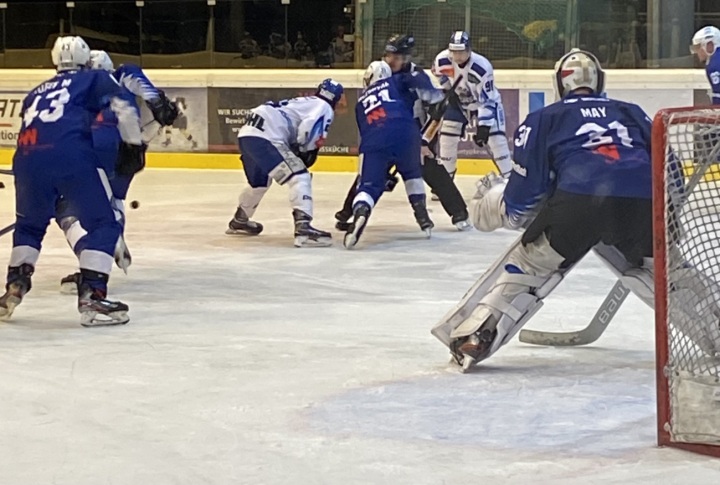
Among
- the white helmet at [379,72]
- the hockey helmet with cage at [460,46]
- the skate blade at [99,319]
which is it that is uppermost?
the hockey helmet with cage at [460,46]

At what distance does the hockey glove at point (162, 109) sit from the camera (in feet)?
18.3

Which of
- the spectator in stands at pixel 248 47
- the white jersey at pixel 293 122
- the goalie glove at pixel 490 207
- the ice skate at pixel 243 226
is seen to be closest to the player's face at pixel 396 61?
the white jersey at pixel 293 122

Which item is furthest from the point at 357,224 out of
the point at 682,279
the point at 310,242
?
the point at 682,279

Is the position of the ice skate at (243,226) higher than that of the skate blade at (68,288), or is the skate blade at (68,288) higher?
the ice skate at (243,226)

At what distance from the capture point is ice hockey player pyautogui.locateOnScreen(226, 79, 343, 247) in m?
7.38

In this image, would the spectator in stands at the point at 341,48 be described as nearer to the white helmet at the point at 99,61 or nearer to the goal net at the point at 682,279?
the white helmet at the point at 99,61

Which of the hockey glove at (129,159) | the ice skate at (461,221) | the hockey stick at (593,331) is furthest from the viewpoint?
the ice skate at (461,221)

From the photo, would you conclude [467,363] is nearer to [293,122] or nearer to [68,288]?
[68,288]

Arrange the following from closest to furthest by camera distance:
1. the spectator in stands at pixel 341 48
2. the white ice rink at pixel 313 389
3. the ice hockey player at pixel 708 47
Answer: the white ice rink at pixel 313 389 → the ice hockey player at pixel 708 47 → the spectator in stands at pixel 341 48

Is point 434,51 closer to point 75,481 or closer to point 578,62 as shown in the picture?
point 578,62

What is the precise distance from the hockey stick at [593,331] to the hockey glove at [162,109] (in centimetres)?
203

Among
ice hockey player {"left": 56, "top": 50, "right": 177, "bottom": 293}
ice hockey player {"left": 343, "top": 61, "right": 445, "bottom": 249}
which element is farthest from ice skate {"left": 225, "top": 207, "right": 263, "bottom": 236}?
ice hockey player {"left": 56, "top": 50, "right": 177, "bottom": 293}

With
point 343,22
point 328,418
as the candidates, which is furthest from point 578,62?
point 343,22

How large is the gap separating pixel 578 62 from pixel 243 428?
1528mm
